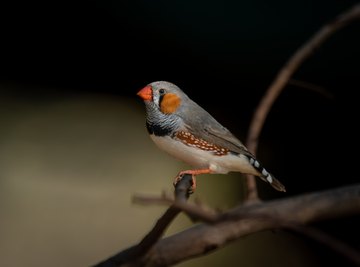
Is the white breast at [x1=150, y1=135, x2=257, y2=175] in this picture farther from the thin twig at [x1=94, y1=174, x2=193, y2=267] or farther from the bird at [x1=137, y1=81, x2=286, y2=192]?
the thin twig at [x1=94, y1=174, x2=193, y2=267]

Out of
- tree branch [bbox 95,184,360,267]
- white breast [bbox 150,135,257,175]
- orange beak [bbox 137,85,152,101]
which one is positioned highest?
orange beak [bbox 137,85,152,101]

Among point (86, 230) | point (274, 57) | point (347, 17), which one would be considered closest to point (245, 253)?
point (86, 230)

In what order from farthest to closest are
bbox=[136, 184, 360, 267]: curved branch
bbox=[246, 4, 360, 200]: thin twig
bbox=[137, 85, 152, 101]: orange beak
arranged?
bbox=[137, 85, 152, 101]: orange beak
bbox=[246, 4, 360, 200]: thin twig
bbox=[136, 184, 360, 267]: curved branch

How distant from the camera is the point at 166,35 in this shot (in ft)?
5.58

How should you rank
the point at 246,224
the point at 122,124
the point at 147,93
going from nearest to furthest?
the point at 246,224, the point at 147,93, the point at 122,124

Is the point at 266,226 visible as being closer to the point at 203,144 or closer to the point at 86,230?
the point at 203,144

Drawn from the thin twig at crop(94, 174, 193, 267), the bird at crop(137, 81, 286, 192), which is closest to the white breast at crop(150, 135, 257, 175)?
the bird at crop(137, 81, 286, 192)

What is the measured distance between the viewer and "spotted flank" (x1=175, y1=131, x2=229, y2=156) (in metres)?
1.11

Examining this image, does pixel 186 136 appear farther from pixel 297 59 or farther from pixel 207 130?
pixel 297 59

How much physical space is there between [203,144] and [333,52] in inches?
30.5

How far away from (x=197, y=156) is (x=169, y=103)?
0.11m

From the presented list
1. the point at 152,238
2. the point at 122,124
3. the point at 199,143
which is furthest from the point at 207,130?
the point at 122,124

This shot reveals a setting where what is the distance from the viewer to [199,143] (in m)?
1.11

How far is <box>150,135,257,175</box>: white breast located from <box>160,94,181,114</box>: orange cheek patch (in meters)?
0.05
